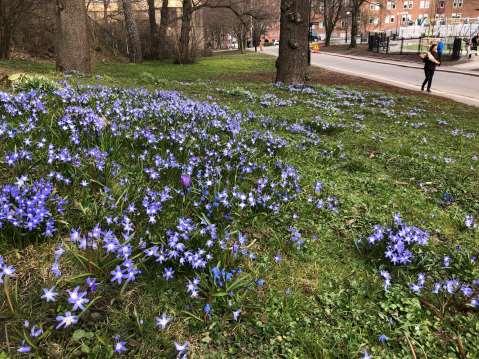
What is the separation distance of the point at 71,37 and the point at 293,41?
6.14 metres

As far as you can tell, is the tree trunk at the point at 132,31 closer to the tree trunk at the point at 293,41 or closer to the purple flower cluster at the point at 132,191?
the tree trunk at the point at 293,41

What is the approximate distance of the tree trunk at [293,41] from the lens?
→ 1215 cm

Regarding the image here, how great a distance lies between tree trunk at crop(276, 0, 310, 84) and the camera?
1215cm

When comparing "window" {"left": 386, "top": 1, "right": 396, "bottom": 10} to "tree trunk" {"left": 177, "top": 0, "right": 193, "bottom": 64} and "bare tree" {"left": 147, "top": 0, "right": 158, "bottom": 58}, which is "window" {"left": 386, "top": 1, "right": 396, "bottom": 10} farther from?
"tree trunk" {"left": 177, "top": 0, "right": 193, "bottom": 64}

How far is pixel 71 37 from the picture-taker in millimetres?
10914

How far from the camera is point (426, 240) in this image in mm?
3057

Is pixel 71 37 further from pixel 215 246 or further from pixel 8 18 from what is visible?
pixel 8 18

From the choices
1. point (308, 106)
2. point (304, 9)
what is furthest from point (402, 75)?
point (308, 106)

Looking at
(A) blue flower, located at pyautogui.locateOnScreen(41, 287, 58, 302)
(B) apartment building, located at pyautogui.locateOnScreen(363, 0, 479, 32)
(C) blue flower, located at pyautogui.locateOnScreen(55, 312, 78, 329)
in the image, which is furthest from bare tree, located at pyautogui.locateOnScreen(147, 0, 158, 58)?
(B) apartment building, located at pyautogui.locateOnScreen(363, 0, 479, 32)

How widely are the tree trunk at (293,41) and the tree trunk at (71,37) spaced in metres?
5.56

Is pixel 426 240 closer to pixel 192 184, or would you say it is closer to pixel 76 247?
pixel 192 184

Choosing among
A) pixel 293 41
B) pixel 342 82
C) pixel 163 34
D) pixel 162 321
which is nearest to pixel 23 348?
pixel 162 321

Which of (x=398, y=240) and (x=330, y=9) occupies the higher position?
(x=330, y=9)

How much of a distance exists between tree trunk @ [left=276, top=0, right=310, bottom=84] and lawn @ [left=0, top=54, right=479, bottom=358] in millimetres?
8502
